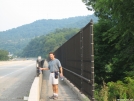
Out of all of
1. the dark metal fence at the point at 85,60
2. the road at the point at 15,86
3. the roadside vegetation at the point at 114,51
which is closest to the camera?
the dark metal fence at the point at 85,60

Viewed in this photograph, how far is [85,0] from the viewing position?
100 feet

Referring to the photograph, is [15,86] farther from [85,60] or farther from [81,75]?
[85,60]

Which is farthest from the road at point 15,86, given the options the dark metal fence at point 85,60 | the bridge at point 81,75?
the dark metal fence at point 85,60

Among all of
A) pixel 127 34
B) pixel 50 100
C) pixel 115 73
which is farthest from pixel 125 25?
pixel 115 73

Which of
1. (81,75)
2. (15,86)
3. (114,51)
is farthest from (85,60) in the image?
(114,51)

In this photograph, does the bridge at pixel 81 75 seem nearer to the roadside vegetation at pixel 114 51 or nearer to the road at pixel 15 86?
the roadside vegetation at pixel 114 51

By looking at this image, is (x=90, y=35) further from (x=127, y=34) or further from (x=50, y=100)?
(x=127, y=34)

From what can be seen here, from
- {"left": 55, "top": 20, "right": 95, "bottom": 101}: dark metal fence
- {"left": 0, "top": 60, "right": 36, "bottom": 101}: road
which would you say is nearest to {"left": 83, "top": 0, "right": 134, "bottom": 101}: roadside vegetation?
{"left": 55, "top": 20, "right": 95, "bottom": 101}: dark metal fence

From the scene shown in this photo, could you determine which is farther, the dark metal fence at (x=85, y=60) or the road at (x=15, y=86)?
the road at (x=15, y=86)

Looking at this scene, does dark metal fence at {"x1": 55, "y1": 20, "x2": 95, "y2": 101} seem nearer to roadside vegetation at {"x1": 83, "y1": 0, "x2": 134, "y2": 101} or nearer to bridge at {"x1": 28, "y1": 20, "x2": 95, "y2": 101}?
bridge at {"x1": 28, "y1": 20, "x2": 95, "y2": 101}

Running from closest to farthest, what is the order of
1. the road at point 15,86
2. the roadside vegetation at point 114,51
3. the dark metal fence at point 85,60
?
the dark metal fence at point 85,60 < the roadside vegetation at point 114,51 < the road at point 15,86

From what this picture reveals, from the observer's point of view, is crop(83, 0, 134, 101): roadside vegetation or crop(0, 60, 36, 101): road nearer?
crop(83, 0, 134, 101): roadside vegetation

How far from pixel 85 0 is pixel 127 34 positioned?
17290 millimetres

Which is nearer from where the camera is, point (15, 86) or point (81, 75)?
point (81, 75)
